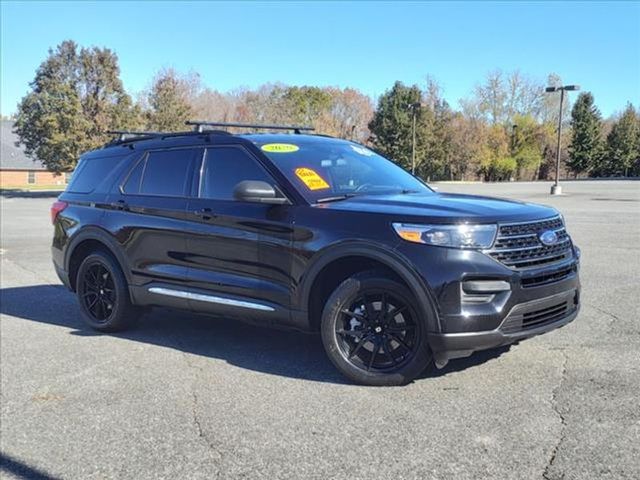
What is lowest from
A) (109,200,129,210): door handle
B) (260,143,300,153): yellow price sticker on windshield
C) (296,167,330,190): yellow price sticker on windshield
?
(109,200,129,210): door handle

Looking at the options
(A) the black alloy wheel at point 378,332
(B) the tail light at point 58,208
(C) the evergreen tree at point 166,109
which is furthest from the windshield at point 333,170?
(C) the evergreen tree at point 166,109

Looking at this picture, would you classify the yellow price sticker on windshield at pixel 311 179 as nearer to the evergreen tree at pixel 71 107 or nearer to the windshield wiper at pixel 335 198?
the windshield wiper at pixel 335 198

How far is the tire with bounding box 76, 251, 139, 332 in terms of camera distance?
6094 mm

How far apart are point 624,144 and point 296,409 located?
269 feet

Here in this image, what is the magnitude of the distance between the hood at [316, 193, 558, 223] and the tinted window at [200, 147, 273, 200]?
2.69ft

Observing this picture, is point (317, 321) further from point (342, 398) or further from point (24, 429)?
point (24, 429)

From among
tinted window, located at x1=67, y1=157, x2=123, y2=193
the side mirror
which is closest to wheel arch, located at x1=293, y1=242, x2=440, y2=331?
the side mirror

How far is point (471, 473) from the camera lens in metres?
3.16

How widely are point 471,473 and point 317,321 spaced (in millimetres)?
1889

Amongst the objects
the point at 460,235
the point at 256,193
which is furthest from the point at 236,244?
the point at 460,235

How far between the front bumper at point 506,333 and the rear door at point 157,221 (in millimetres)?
2467

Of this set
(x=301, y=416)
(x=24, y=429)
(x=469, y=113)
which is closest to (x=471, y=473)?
(x=301, y=416)

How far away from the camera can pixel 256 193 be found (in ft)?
15.3

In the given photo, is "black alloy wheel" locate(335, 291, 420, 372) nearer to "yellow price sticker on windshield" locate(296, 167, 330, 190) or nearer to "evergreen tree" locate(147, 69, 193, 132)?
"yellow price sticker on windshield" locate(296, 167, 330, 190)
